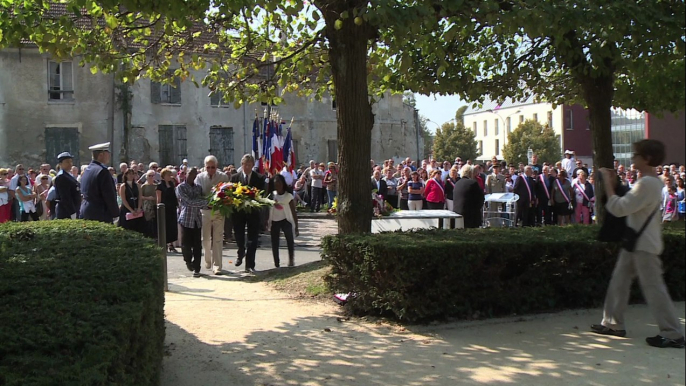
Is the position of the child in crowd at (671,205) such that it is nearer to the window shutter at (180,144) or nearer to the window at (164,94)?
the window at (164,94)

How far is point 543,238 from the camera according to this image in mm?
7883

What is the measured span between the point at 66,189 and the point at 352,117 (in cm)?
492

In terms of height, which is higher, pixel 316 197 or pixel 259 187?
pixel 259 187

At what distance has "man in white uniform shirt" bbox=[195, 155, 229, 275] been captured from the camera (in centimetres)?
1141

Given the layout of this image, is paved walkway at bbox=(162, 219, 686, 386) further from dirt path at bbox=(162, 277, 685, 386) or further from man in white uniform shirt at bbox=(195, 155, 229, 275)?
man in white uniform shirt at bbox=(195, 155, 229, 275)

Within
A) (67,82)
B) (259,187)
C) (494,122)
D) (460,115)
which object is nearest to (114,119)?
(67,82)

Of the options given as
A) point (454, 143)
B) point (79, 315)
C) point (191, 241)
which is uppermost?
point (454, 143)

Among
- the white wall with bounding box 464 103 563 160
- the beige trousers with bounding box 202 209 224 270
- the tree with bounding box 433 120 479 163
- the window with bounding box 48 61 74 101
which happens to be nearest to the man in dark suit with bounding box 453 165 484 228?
the beige trousers with bounding box 202 209 224 270

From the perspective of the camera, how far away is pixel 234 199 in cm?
1093

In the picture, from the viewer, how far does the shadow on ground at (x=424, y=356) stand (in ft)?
18.0

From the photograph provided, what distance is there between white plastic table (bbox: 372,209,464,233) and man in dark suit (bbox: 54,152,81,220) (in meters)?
5.45

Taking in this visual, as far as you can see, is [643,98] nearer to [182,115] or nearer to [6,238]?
[6,238]

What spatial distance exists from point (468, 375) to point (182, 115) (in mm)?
33597

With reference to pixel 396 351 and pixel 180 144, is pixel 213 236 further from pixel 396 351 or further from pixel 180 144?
pixel 180 144
